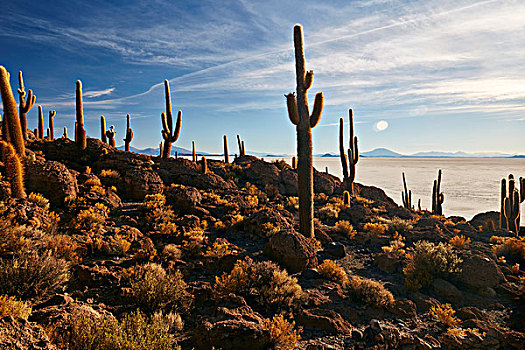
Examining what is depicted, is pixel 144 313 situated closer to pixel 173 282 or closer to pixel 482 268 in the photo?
pixel 173 282

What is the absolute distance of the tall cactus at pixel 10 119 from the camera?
529 inches

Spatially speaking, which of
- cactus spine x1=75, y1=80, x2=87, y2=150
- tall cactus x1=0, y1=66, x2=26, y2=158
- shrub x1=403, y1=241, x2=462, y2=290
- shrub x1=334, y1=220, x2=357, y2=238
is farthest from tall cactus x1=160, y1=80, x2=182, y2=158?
shrub x1=403, y1=241, x2=462, y2=290

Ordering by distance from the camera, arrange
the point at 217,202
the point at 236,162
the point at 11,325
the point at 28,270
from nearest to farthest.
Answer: the point at 11,325
the point at 28,270
the point at 217,202
the point at 236,162

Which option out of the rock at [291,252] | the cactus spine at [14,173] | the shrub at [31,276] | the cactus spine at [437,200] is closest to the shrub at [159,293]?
the shrub at [31,276]

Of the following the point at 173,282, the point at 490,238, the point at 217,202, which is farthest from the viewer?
the point at 490,238

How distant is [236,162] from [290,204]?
8.99 m

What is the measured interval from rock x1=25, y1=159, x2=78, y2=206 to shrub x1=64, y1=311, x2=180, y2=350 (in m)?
7.59

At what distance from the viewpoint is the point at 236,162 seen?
26.9 m

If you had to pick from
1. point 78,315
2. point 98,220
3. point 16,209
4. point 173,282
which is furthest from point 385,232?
point 16,209

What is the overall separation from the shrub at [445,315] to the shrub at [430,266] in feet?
5.16

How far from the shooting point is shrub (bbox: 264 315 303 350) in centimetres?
574

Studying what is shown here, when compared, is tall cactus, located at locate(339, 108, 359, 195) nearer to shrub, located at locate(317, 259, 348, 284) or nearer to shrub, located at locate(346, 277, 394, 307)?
shrub, located at locate(317, 259, 348, 284)

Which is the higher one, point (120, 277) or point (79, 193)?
point (79, 193)

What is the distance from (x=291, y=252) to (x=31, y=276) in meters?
6.70
